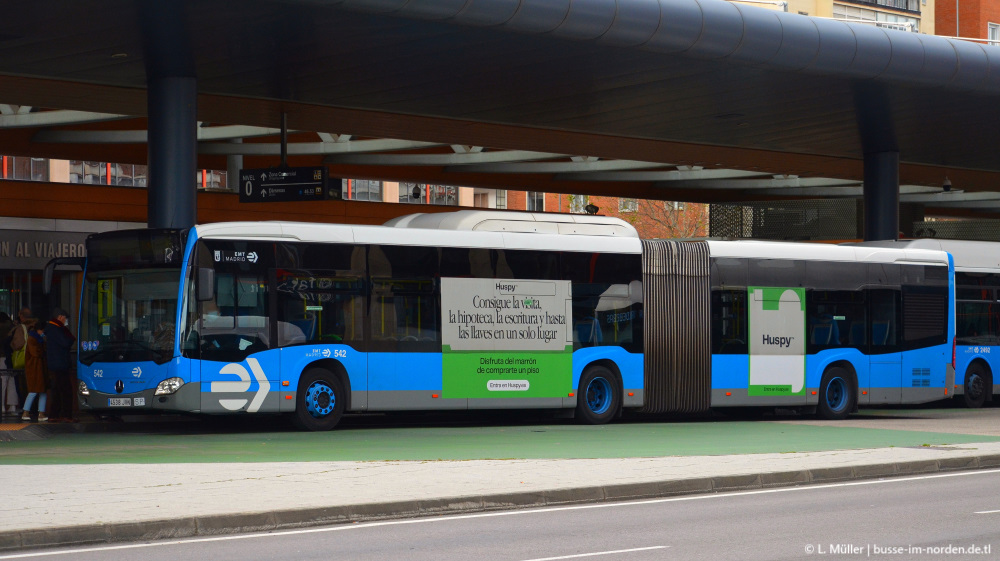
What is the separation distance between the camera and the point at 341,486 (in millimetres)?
11922

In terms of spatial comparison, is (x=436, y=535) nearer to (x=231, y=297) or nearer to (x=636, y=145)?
(x=231, y=297)

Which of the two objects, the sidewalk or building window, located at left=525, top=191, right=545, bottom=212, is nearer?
the sidewalk

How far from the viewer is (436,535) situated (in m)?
Answer: 9.77

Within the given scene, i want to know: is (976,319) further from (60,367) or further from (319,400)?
(60,367)

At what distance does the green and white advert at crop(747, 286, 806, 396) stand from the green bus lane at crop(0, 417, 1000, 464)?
1.38 meters

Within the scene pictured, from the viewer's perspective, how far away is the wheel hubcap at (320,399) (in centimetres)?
1858

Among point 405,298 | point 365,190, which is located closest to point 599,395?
point 405,298

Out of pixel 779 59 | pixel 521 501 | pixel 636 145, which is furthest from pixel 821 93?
pixel 521 501

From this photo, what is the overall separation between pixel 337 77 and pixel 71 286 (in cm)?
1192

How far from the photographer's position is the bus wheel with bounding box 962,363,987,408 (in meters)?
28.0

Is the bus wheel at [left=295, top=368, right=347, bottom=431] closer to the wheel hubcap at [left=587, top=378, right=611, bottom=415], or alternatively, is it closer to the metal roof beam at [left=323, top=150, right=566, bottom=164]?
the wheel hubcap at [left=587, top=378, right=611, bottom=415]

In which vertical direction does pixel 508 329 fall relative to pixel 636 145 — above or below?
below

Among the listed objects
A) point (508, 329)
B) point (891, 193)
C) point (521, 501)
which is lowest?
point (521, 501)

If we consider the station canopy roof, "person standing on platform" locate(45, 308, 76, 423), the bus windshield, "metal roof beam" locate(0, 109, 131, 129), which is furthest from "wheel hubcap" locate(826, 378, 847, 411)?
"metal roof beam" locate(0, 109, 131, 129)
